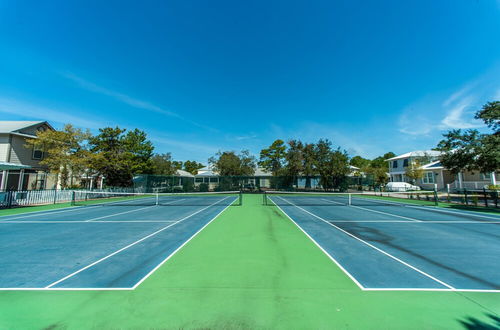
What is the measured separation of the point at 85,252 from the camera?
631 cm

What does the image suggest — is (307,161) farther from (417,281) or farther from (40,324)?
(40,324)

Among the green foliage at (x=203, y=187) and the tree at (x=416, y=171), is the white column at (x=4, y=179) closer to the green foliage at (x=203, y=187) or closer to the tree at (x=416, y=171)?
the green foliage at (x=203, y=187)

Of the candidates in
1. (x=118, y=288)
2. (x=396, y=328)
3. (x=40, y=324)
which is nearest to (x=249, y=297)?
(x=396, y=328)

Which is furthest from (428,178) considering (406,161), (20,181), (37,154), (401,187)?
(37,154)

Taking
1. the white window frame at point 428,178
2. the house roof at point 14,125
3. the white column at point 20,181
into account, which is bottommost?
the white column at point 20,181

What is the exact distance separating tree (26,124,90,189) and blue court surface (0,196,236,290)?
15513 millimetres

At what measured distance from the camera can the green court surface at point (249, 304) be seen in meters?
3.18

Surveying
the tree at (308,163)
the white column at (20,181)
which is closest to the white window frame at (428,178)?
the tree at (308,163)

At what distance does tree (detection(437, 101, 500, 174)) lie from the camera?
54.8 feet

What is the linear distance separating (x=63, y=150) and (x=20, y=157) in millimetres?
4681

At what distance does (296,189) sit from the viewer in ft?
116

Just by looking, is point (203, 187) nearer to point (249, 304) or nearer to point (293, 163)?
point (293, 163)

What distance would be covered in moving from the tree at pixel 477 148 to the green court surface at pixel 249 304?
1978cm

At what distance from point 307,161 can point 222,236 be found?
30319 mm
